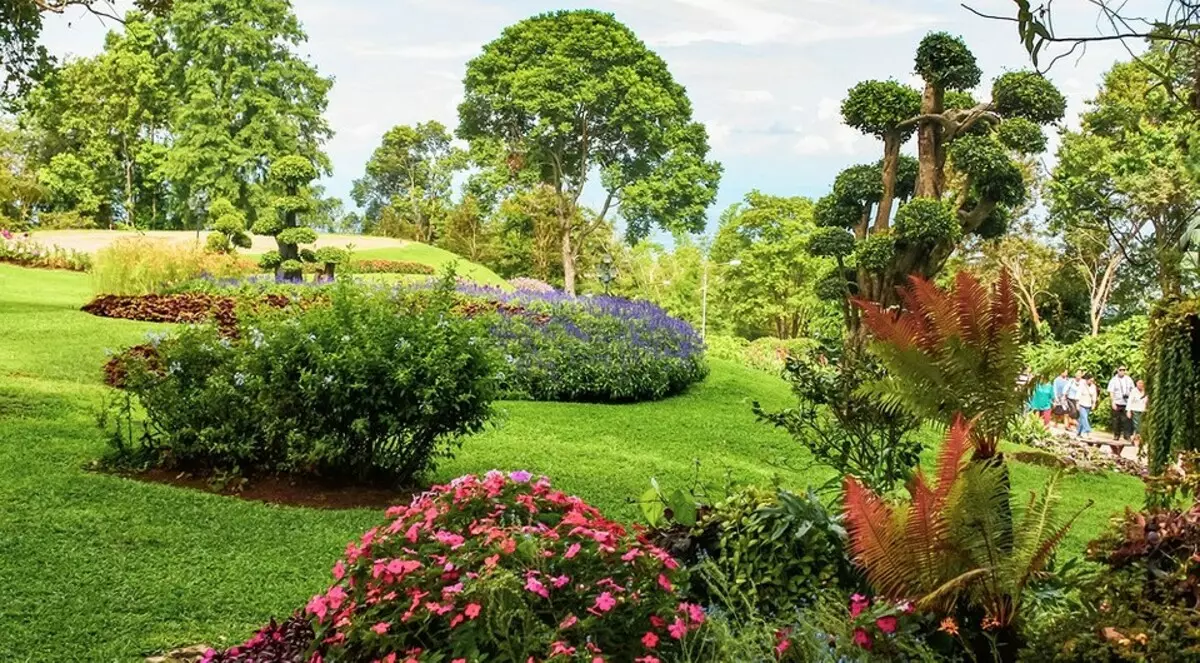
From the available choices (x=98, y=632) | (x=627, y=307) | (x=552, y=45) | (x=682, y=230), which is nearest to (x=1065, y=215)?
(x=682, y=230)

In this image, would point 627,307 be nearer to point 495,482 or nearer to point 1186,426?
point 1186,426

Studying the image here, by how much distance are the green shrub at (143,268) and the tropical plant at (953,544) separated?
597 inches

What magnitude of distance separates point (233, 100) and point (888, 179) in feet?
94.3

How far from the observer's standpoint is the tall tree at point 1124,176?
2444 centimetres

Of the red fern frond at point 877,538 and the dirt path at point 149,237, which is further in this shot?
the dirt path at point 149,237

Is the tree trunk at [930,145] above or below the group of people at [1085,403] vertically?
above

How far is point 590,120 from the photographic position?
34000mm

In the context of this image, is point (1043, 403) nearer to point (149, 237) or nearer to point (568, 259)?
point (568, 259)

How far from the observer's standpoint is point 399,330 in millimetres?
6176

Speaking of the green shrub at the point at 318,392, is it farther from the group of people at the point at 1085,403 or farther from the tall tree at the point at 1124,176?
the tall tree at the point at 1124,176

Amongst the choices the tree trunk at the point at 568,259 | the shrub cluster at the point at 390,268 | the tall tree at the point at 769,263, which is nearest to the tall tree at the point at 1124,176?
the tall tree at the point at 769,263

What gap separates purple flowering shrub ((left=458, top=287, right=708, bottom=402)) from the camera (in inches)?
472

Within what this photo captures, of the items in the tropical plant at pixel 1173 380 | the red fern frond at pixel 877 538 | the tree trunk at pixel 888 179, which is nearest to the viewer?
the red fern frond at pixel 877 538

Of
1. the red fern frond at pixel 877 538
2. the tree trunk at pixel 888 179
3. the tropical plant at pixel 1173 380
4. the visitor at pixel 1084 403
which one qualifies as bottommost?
the visitor at pixel 1084 403
